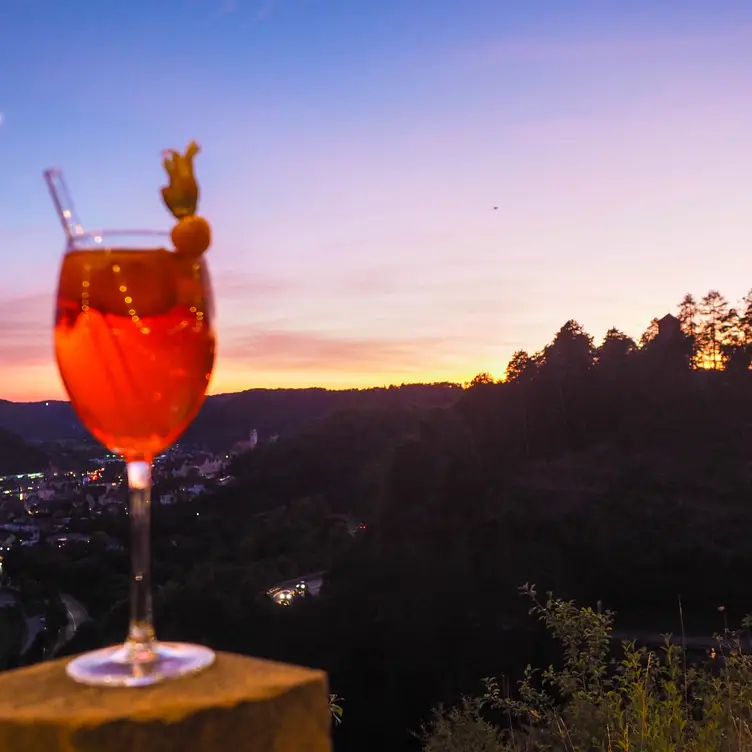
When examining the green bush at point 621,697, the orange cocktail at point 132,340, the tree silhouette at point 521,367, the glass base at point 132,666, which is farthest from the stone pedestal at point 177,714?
the tree silhouette at point 521,367

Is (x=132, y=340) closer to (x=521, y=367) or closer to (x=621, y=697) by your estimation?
(x=621, y=697)

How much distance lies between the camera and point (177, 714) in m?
0.68

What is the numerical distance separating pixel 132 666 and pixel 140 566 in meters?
0.11

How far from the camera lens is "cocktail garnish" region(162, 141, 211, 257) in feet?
2.92

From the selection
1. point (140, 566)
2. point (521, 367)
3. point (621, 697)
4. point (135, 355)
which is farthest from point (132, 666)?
point (521, 367)

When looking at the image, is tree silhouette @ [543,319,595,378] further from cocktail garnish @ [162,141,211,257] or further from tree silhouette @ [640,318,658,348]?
cocktail garnish @ [162,141,211,257]

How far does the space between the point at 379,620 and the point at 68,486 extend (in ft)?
28.6

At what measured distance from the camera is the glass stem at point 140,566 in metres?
0.85

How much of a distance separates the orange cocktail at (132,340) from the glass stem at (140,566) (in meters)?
0.04

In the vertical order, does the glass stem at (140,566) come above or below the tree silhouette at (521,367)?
below

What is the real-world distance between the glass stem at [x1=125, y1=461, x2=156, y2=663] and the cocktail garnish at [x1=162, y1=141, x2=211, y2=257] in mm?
253

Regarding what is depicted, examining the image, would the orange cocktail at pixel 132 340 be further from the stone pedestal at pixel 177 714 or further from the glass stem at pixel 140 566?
the stone pedestal at pixel 177 714

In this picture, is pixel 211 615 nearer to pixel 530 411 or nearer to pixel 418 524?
pixel 418 524

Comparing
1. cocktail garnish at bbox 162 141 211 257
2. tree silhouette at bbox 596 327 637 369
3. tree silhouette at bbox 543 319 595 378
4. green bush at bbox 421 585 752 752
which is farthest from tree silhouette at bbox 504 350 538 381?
cocktail garnish at bbox 162 141 211 257
